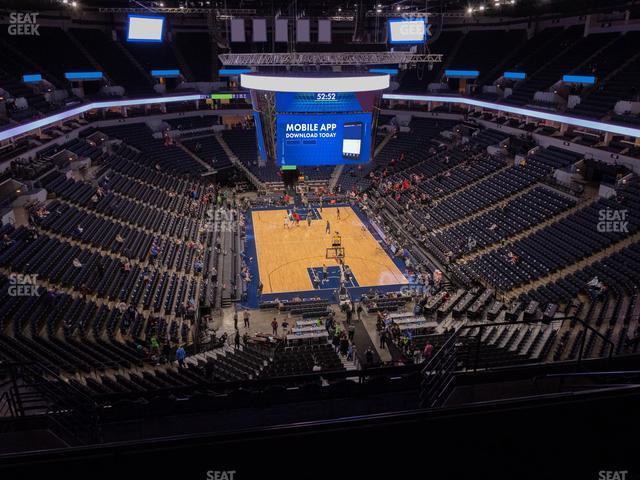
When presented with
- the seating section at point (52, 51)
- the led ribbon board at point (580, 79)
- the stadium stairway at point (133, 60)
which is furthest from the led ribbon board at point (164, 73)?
the led ribbon board at point (580, 79)

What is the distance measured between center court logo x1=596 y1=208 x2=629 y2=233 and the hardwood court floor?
9023 mm

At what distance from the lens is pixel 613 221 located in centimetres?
2102

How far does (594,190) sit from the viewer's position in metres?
24.5

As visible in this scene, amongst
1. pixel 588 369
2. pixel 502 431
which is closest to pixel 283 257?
pixel 588 369

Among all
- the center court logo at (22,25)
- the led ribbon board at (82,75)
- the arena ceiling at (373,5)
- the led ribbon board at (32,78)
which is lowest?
the led ribbon board at (32,78)

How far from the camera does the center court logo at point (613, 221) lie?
20297 millimetres

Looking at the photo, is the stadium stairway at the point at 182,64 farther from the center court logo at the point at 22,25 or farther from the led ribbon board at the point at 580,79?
the led ribbon board at the point at 580,79

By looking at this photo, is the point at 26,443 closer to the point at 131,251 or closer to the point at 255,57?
the point at 255,57

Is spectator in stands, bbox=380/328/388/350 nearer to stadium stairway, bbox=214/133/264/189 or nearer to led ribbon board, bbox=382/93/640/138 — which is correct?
led ribbon board, bbox=382/93/640/138

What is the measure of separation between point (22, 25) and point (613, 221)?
3850 centimetres

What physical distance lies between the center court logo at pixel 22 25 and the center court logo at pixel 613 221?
35463 millimetres

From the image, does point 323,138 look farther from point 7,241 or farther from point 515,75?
point 515,75

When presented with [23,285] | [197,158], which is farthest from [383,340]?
[197,158]

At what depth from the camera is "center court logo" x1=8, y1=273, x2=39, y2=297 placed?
15.1 m
